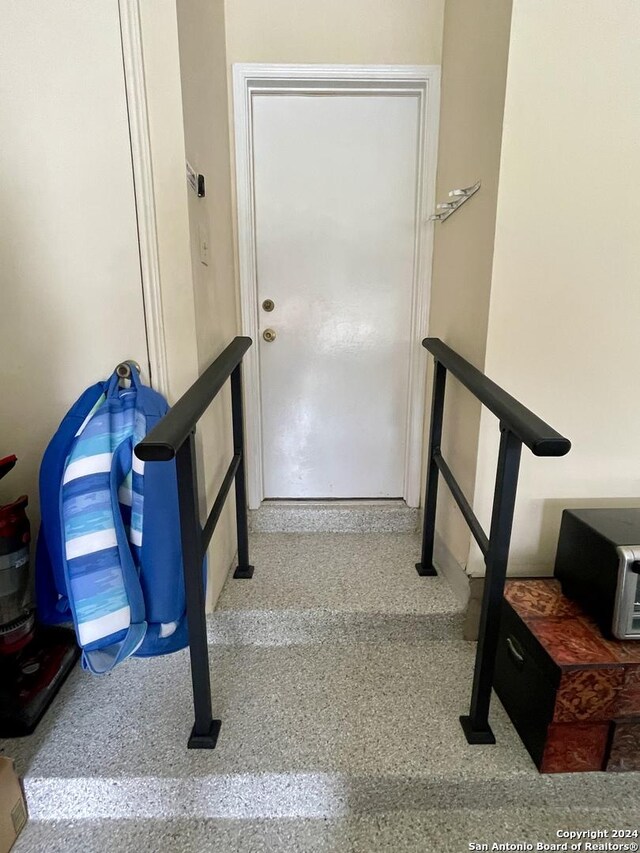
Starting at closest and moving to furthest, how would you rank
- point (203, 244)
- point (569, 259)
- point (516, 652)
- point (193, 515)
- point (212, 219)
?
point (193, 515) → point (516, 652) → point (569, 259) → point (203, 244) → point (212, 219)

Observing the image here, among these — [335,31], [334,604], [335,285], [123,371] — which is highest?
[335,31]

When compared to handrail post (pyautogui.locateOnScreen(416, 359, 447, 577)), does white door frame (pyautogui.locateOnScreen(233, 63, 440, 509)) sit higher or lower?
higher

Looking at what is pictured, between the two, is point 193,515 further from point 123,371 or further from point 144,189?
point 144,189

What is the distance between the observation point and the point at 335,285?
83.7 inches

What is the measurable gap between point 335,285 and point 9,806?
77.1 inches

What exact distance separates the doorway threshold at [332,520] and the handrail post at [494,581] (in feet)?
3.13

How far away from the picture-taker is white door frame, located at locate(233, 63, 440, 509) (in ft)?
A: 6.21

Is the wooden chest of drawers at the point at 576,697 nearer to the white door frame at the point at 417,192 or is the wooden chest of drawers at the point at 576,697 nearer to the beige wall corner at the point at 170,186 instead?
the white door frame at the point at 417,192

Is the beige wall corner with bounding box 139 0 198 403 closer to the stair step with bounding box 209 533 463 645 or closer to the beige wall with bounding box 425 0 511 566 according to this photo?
the stair step with bounding box 209 533 463 645

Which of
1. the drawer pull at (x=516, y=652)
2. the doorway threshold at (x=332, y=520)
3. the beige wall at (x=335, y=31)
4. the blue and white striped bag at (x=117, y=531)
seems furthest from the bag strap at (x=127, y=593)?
the beige wall at (x=335, y=31)

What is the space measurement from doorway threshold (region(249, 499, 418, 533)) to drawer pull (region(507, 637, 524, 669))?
85 centimetres

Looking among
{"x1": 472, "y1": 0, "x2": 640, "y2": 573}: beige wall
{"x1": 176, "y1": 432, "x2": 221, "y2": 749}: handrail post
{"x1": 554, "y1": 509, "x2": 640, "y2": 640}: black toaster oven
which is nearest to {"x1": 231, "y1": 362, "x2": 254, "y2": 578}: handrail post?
{"x1": 176, "y1": 432, "x2": 221, "y2": 749}: handrail post

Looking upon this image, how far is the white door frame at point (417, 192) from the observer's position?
1.89 meters

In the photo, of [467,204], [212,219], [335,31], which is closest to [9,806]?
[212,219]
